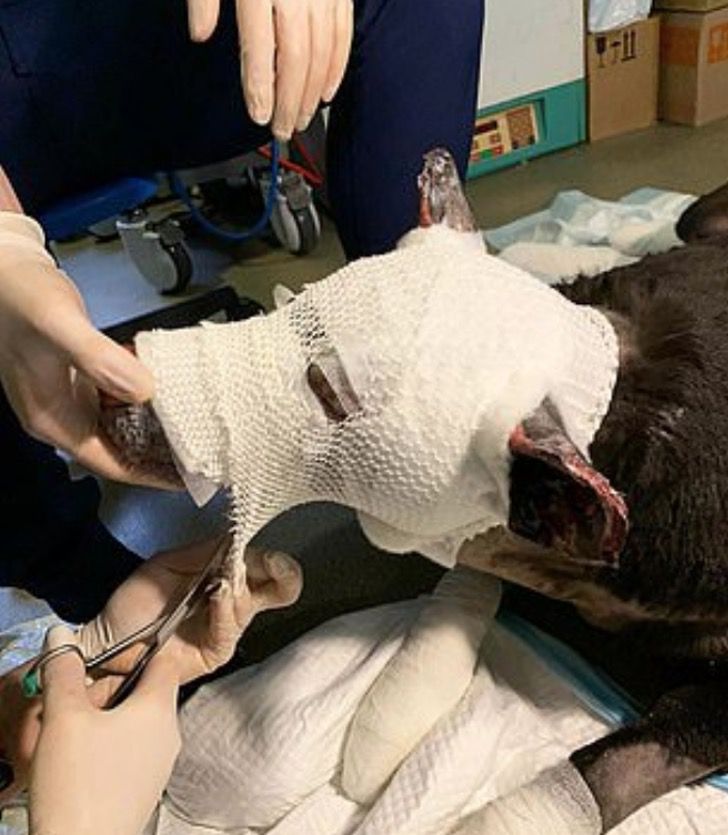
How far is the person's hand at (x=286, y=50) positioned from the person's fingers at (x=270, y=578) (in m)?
0.40

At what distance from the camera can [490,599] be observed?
123cm

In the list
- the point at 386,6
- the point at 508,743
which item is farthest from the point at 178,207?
the point at 508,743

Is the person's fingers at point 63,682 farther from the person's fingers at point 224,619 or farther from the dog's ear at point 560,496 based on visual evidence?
the dog's ear at point 560,496

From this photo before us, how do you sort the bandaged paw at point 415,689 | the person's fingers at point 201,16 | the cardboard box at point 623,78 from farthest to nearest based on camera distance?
the cardboard box at point 623,78, the bandaged paw at point 415,689, the person's fingers at point 201,16

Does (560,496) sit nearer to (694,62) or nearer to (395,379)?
(395,379)

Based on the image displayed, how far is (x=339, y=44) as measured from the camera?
0.95m

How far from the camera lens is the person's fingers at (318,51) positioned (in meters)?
0.92

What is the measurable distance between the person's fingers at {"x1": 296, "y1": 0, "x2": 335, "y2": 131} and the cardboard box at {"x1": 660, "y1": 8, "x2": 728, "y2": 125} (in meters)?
1.95

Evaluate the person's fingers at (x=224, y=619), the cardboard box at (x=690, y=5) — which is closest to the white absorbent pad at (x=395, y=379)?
the person's fingers at (x=224, y=619)

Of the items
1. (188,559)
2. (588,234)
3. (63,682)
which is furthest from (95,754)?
(588,234)

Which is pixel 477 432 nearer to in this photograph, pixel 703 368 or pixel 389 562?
pixel 703 368

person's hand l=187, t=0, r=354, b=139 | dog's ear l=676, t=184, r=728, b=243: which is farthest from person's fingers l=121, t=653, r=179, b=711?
dog's ear l=676, t=184, r=728, b=243

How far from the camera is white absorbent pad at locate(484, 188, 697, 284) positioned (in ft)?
5.15

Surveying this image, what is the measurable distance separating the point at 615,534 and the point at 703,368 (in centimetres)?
20
